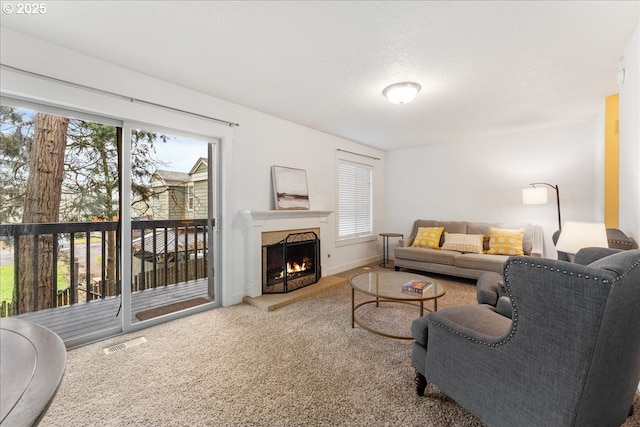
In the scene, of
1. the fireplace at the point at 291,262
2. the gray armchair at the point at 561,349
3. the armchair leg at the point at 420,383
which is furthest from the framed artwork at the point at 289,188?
the gray armchair at the point at 561,349

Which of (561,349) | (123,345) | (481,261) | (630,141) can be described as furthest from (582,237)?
(123,345)

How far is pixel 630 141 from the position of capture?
6.80 feet

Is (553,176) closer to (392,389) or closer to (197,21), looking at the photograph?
(392,389)

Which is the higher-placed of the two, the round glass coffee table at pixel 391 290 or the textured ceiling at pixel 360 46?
the textured ceiling at pixel 360 46

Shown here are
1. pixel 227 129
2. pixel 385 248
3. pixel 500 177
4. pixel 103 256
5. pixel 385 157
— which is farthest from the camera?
pixel 385 157

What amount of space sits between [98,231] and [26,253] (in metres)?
0.55

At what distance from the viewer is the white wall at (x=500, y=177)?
3934 millimetres

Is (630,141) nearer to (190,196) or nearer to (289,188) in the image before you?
(289,188)

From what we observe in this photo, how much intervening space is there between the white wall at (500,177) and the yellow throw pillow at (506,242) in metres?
0.57

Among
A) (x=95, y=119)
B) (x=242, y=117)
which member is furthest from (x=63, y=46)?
(x=242, y=117)

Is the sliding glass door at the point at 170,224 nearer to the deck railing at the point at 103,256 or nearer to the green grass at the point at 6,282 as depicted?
the deck railing at the point at 103,256

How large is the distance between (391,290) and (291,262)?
65.1 inches

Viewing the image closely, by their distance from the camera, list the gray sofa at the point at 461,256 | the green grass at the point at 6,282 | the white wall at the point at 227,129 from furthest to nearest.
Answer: the gray sofa at the point at 461,256 → the green grass at the point at 6,282 → the white wall at the point at 227,129

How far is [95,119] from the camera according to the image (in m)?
2.38
